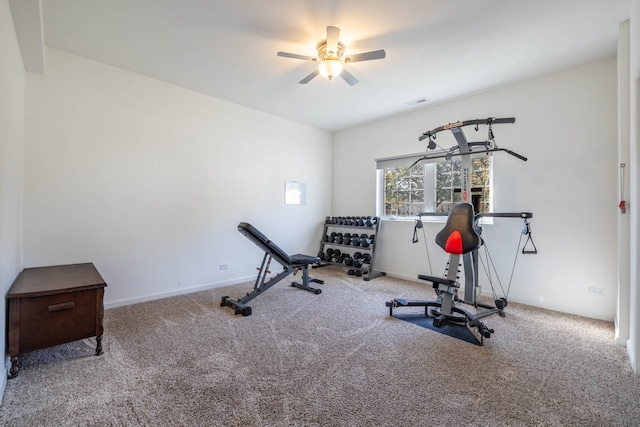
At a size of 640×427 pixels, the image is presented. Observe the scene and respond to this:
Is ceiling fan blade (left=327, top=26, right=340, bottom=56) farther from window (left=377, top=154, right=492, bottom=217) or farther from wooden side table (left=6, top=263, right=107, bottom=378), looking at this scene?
Result: wooden side table (left=6, top=263, right=107, bottom=378)

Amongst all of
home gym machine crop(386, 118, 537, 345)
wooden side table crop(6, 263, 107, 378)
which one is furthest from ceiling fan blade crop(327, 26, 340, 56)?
wooden side table crop(6, 263, 107, 378)

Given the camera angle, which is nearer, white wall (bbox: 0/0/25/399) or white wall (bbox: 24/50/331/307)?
white wall (bbox: 0/0/25/399)

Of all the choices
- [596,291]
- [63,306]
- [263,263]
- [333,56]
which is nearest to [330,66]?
[333,56]

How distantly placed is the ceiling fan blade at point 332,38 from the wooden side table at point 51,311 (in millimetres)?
2782

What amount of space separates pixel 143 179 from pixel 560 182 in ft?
16.9

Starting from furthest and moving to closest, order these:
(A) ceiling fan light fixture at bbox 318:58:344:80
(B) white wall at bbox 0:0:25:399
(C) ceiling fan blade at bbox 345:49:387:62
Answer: (A) ceiling fan light fixture at bbox 318:58:344:80 < (C) ceiling fan blade at bbox 345:49:387:62 < (B) white wall at bbox 0:0:25:399

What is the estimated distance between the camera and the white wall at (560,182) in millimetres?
3123

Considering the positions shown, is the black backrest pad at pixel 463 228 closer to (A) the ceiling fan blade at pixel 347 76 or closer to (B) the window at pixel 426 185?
(B) the window at pixel 426 185

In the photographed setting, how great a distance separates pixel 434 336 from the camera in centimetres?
269

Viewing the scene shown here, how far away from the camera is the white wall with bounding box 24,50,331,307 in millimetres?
2975

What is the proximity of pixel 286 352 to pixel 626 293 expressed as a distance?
118 inches

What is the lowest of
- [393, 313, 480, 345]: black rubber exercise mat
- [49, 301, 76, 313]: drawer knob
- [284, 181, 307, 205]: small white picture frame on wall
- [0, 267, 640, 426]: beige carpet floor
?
[0, 267, 640, 426]: beige carpet floor

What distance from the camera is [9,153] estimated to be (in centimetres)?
213

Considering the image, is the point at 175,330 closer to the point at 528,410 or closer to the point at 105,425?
the point at 105,425
